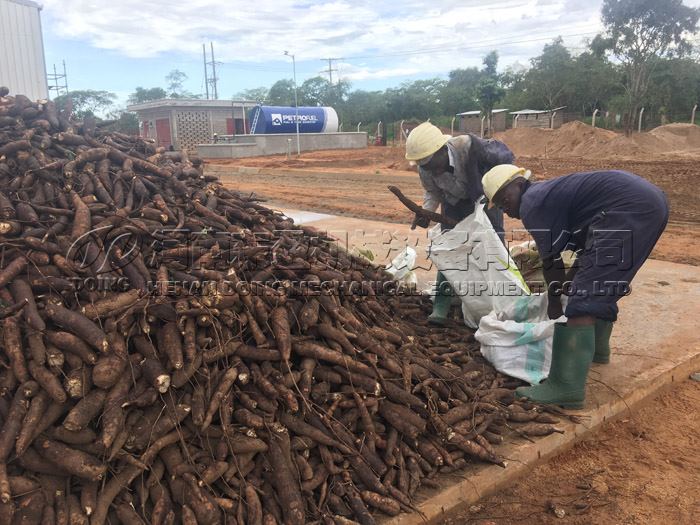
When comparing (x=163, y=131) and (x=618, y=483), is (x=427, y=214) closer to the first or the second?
(x=618, y=483)

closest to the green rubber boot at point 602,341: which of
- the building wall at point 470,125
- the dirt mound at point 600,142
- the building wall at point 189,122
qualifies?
the dirt mound at point 600,142

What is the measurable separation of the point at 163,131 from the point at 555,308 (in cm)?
2936

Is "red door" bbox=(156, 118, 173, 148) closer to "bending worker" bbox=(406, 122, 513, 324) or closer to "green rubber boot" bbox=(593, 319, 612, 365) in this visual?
"bending worker" bbox=(406, 122, 513, 324)

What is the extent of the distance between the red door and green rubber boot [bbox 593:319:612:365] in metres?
28.7

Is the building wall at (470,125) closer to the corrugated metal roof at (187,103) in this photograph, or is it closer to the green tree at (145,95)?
the corrugated metal roof at (187,103)

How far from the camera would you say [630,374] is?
11.9 ft

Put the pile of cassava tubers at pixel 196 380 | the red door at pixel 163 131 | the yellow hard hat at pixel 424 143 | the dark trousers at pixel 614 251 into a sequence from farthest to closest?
the red door at pixel 163 131 < the yellow hard hat at pixel 424 143 < the dark trousers at pixel 614 251 < the pile of cassava tubers at pixel 196 380

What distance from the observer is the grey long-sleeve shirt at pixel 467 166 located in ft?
13.6

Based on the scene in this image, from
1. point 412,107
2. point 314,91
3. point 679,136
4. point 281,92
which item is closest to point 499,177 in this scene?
point 679,136

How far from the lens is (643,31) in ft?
88.8

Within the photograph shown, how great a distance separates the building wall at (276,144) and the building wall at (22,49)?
513 inches

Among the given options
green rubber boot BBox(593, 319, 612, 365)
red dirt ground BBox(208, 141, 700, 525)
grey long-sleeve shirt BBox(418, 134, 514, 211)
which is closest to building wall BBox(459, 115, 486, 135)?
grey long-sleeve shirt BBox(418, 134, 514, 211)

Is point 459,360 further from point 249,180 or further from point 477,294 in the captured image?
point 249,180

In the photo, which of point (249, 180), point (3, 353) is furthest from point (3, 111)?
point (249, 180)
